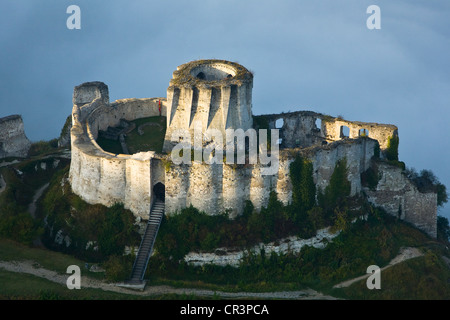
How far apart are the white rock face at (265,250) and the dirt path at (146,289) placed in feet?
10.6

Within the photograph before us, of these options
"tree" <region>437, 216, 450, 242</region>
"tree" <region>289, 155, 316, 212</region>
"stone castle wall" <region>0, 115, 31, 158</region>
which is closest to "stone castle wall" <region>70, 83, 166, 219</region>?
"tree" <region>289, 155, 316, 212</region>

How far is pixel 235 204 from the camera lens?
59906mm

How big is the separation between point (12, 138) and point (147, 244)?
22.2 m

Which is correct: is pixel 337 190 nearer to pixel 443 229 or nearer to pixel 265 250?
pixel 265 250

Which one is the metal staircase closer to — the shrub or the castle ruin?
the castle ruin

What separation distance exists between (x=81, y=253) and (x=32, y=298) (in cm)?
788

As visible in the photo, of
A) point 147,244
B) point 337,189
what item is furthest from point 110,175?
point 337,189

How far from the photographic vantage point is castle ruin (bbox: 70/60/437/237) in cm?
5925

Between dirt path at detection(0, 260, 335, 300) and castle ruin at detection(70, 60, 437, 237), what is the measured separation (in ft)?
22.0

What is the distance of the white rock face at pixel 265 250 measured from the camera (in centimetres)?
5850

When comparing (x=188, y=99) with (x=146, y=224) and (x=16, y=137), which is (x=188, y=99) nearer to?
(x=146, y=224)

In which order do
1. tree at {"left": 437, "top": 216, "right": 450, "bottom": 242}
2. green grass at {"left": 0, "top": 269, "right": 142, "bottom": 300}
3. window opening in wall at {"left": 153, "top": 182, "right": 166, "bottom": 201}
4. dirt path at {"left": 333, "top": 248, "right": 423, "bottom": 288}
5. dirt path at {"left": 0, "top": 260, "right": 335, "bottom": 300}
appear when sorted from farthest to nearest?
Result: 1. tree at {"left": 437, "top": 216, "right": 450, "bottom": 242}
2. window opening in wall at {"left": 153, "top": 182, "right": 166, "bottom": 201}
3. dirt path at {"left": 333, "top": 248, "right": 423, "bottom": 288}
4. dirt path at {"left": 0, "top": 260, "right": 335, "bottom": 300}
5. green grass at {"left": 0, "top": 269, "right": 142, "bottom": 300}
